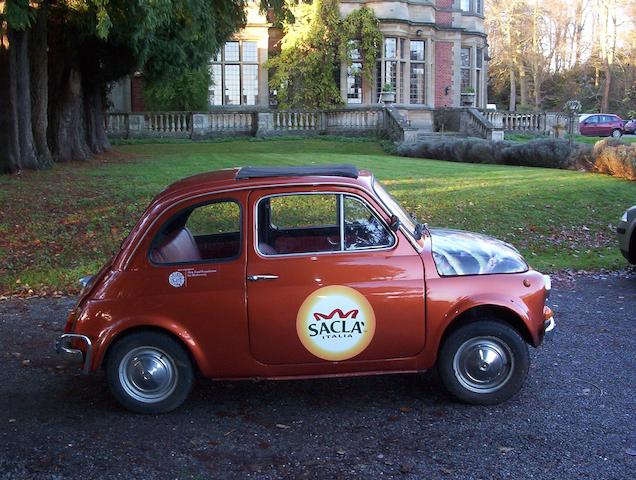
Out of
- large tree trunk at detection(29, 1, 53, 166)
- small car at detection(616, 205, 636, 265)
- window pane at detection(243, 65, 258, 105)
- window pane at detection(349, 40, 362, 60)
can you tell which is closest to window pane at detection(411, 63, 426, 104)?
window pane at detection(349, 40, 362, 60)

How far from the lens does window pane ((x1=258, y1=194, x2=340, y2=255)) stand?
5363 mm

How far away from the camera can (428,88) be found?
35438 mm

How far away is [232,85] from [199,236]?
29623 millimetres

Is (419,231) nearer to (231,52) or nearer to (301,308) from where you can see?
(301,308)

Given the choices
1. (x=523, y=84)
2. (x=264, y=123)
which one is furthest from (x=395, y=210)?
(x=523, y=84)

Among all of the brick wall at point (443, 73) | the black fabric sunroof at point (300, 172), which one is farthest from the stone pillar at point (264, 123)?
the black fabric sunroof at point (300, 172)

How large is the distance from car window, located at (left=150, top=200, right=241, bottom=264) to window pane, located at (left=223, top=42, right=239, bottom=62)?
2920 cm

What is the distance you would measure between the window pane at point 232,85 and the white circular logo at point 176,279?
99.2 ft

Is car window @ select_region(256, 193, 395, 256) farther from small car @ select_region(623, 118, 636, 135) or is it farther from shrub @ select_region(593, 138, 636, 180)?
small car @ select_region(623, 118, 636, 135)

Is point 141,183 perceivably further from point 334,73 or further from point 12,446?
point 334,73

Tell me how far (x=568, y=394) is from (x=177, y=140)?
2432 centimetres

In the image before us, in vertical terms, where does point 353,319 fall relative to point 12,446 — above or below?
above

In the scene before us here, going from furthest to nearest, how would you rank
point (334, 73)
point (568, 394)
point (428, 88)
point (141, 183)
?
point (428, 88) < point (334, 73) < point (141, 183) < point (568, 394)

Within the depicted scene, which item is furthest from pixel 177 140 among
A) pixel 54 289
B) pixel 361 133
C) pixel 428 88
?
pixel 54 289
